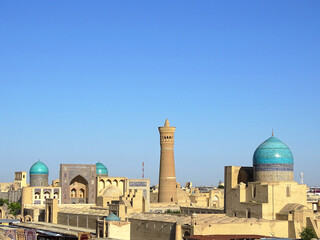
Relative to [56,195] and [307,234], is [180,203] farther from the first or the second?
[307,234]

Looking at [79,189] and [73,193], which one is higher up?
[79,189]

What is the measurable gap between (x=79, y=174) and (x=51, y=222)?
30.7 feet

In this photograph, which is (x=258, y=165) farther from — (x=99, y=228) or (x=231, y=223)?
(x=99, y=228)

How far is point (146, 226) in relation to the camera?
4247 cm

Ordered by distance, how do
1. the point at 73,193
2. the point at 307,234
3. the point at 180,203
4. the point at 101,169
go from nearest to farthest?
the point at 307,234, the point at 180,203, the point at 73,193, the point at 101,169

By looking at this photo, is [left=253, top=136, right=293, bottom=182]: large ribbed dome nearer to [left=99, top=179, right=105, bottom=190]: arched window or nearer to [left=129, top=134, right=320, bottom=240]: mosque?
[left=129, top=134, right=320, bottom=240]: mosque

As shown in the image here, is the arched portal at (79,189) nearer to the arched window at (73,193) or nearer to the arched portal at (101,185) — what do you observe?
the arched window at (73,193)

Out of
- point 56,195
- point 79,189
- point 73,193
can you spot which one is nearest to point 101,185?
point 79,189

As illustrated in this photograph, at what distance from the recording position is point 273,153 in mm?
45969

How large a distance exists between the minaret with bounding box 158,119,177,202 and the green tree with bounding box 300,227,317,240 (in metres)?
28.8

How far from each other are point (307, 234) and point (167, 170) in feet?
97.6

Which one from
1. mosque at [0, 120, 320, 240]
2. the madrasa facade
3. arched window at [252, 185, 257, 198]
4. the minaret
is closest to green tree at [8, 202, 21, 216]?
the madrasa facade

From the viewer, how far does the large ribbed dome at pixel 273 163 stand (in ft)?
150

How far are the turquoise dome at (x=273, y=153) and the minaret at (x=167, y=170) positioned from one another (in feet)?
69.8
